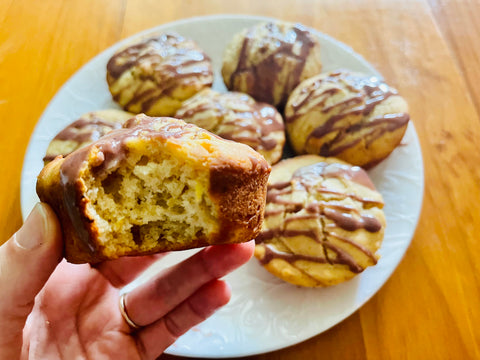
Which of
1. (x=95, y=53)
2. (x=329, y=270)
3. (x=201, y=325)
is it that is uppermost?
(x=95, y=53)

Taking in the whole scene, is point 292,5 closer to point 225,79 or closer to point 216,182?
point 225,79

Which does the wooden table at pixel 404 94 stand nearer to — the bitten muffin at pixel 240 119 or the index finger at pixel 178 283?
the index finger at pixel 178 283

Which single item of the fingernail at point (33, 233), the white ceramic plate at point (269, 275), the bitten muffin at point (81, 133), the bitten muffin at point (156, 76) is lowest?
the white ceramic plate at point (269, 275)

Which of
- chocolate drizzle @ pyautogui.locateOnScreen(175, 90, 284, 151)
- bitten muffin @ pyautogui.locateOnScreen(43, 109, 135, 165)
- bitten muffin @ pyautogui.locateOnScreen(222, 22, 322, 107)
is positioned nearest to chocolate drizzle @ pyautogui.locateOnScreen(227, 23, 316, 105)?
bitten muffin @ pyautogui.locateOnScreen(222, 22, 322, 107)

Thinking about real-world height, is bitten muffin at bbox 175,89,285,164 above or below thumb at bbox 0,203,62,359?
below

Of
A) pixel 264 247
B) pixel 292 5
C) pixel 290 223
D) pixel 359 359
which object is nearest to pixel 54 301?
pixel 264 247

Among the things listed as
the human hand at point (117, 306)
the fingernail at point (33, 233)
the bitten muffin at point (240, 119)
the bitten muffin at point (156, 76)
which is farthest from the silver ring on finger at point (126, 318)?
the bitten muffin at point (156, 76)

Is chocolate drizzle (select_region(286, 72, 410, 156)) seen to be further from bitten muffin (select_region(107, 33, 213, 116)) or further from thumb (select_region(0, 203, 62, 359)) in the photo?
thumb (select_region(0, 203, 62, 359))
